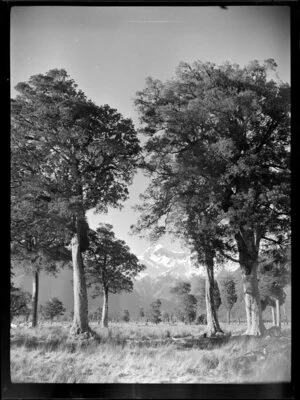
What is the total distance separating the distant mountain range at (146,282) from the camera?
598 centimetres

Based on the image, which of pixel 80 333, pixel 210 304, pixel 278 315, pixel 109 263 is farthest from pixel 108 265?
pixel 278 315

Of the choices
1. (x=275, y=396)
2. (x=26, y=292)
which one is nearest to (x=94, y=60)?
(x=26, y=292)

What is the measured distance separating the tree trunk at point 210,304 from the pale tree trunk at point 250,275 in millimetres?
346

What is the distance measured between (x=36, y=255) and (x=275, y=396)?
122 inches

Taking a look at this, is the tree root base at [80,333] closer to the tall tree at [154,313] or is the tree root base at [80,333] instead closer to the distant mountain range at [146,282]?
the distant mountain range at [146,282]

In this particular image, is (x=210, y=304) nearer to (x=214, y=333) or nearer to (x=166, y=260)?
(x=214, y=333)

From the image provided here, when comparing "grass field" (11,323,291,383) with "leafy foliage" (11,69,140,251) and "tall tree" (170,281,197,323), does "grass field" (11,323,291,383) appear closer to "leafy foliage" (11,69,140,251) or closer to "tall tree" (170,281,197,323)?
"tall tree" (170,281,197,323)

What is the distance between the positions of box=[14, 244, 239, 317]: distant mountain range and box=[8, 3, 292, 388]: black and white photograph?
16 millimetres

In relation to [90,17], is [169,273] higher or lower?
lower

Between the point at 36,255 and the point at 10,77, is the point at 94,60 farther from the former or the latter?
the point at 36,255

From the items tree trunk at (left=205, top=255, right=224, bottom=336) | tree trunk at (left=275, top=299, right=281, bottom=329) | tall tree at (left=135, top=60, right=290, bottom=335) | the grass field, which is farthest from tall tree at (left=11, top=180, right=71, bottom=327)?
tree trunk at (left=275, top=299, right=281, bottom=329)

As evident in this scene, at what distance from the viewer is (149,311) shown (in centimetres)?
609

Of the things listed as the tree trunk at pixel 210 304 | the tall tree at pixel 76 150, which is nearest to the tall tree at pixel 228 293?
the tree trunk at pixel 210 304

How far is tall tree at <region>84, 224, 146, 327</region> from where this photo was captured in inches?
239
